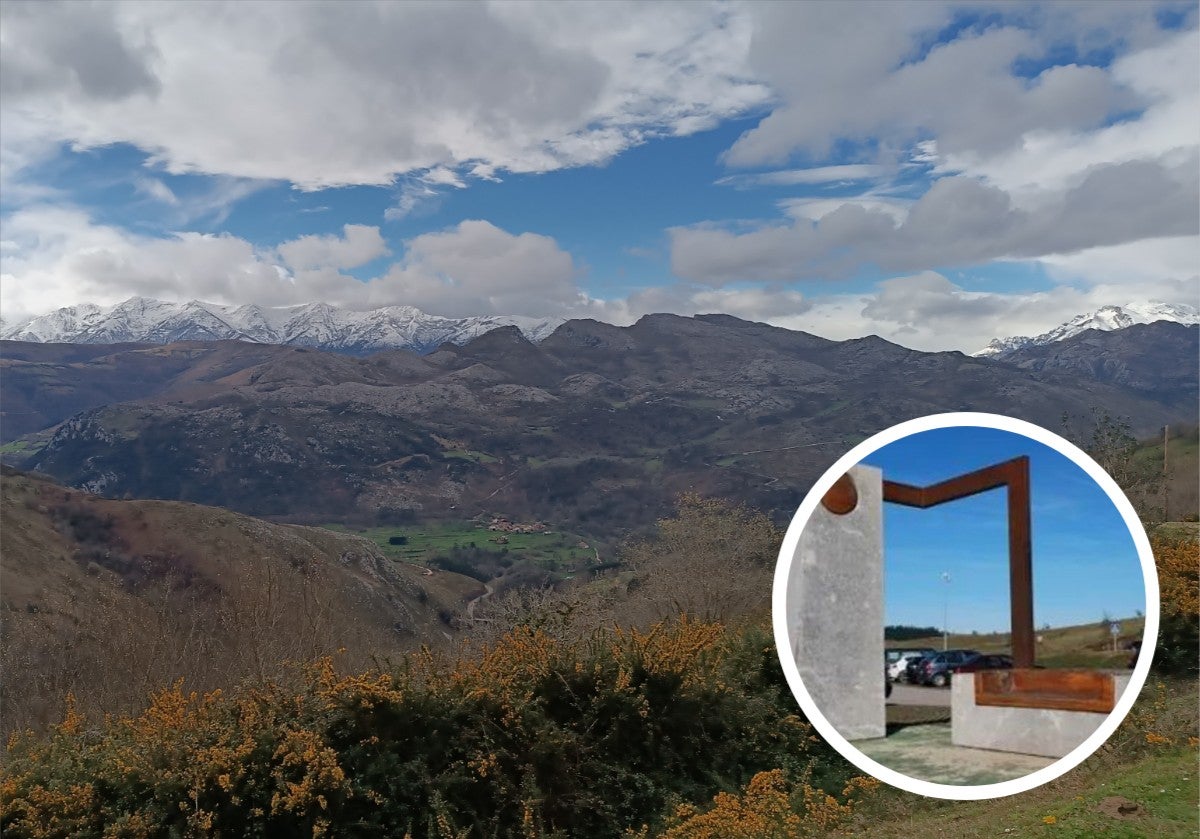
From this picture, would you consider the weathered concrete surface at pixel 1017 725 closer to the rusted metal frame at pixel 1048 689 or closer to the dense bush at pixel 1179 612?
the rusted metal frame at pixel 1048 689

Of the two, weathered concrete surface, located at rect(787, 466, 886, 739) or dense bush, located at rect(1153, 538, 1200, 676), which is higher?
weathered concrete surface, located at rect(787, 466, 886, 739)

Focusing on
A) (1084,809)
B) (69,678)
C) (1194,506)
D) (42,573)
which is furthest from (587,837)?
(42,573)

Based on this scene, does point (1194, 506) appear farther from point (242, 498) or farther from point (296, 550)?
Answer: point (242, 498)

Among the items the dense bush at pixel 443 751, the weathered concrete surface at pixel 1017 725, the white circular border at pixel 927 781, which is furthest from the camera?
the dense bush at pixel 443 751

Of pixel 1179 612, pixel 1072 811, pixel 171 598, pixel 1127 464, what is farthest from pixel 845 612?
pixel 171 598

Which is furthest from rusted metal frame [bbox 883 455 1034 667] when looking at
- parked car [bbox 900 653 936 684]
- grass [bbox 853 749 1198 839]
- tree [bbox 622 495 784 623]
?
tree [bbox 622 495 784 623]

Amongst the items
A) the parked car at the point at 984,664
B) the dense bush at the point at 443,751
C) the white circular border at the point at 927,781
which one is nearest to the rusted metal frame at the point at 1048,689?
the parked car at the point at 984,664

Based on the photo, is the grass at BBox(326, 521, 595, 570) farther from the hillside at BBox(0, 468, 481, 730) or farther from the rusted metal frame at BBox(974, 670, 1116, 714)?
the rusted metal frame at BBox(974, 670, 1116, 714)
